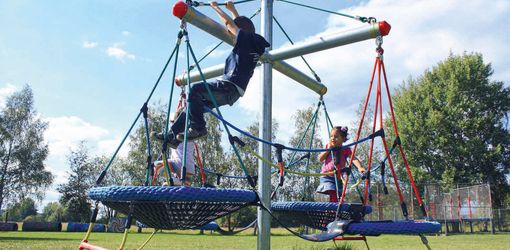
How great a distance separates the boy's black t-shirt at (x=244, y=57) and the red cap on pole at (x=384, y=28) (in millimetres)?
1109

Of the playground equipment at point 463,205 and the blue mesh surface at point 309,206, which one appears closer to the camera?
the blue mesh surface at point 309,206

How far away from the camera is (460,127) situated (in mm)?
26000

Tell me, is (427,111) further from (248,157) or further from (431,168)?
(248,157)

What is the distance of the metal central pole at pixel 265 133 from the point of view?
4.01 meters

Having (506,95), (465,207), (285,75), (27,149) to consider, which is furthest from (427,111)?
(27,149)

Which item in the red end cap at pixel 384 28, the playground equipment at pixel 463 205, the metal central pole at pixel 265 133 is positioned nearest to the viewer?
the red end cap at pixel 384 28

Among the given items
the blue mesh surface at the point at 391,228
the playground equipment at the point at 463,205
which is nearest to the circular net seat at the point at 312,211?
the blue mesh surface at the point at 391,228

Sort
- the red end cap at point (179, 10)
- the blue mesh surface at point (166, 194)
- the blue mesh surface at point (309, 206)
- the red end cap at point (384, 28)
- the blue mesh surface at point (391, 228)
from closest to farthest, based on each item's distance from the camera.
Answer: the blue mesh surface at point (166, 194) < the blue mesh surface at point (391, 228) < the red end cap at point (179, 10) < the red end cap at point (384, 28) < the blue mesh surface at point (309, 206)

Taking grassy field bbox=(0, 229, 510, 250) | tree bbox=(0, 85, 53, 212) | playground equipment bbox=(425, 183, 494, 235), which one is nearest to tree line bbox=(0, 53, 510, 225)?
tree bbox=(0, 85, 53, 212)

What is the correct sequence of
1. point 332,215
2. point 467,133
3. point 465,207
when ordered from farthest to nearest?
point 467,133, point 465,207, point 332,215

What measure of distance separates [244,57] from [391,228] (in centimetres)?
186

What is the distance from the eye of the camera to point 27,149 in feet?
90.6

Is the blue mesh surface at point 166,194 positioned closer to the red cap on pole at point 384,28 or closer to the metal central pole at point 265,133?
the metal central pole at point 265,133

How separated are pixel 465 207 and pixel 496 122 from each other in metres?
9.60
